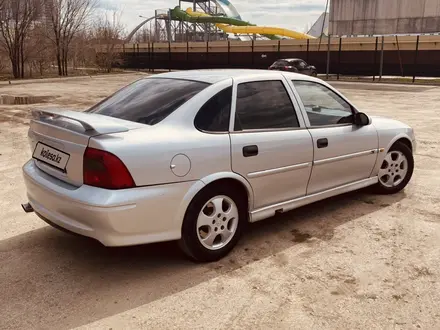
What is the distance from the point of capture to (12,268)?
3.46m

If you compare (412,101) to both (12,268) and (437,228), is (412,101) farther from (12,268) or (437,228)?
(12,268)

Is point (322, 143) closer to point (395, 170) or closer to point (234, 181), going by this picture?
point (234, 181)

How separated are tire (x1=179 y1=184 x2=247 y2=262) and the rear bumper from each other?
0.34ft

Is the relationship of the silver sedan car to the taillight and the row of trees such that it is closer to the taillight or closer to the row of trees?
the taillight

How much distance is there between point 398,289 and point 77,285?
2.36 metres

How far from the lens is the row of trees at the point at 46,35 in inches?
1231

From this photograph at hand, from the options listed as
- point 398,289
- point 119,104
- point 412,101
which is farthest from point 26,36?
point 398,289

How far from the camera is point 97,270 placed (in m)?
3.44

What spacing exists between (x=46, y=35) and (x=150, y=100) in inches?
1395

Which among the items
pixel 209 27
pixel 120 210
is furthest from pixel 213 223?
pixel 209 27

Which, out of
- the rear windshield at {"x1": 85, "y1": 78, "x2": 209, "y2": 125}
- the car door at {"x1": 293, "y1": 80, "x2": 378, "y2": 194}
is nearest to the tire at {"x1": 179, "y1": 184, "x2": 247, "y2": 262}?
the rear windshield at {"x1": 85, "y1": 78, "x2": 209, "y2": 125}

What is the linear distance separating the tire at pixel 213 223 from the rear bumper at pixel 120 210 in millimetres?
102

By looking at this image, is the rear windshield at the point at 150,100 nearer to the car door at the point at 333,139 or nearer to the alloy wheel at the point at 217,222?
the alloy wheel at the point at 217,222

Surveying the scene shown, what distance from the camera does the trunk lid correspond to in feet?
10.2
